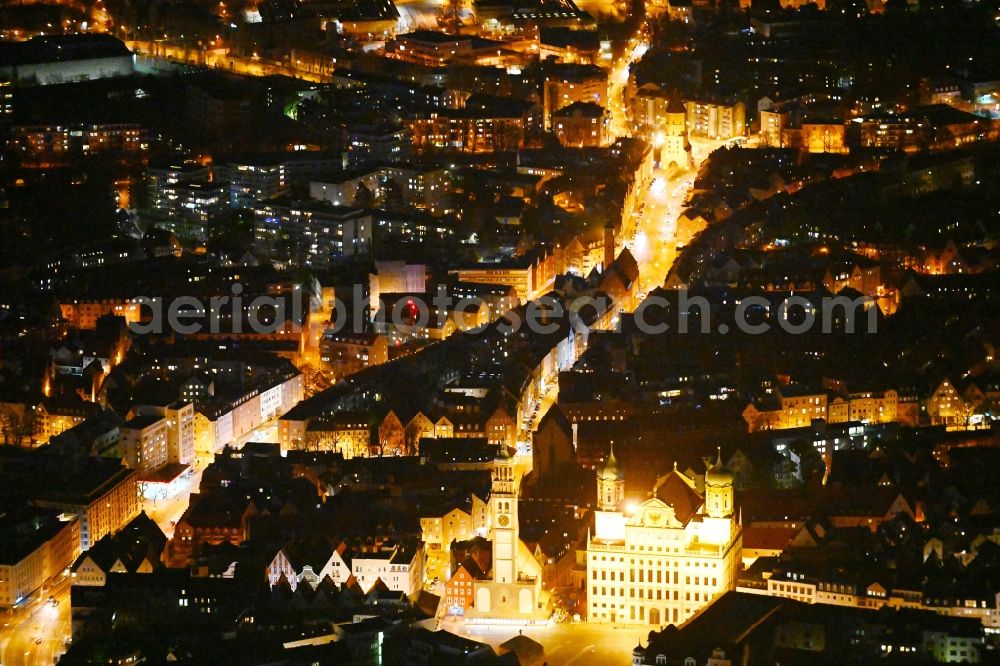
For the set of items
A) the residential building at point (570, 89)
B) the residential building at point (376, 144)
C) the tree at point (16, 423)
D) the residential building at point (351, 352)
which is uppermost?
the residential building at point (570, 89)

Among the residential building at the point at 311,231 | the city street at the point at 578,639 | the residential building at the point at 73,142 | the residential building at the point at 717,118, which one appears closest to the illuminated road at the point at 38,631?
the city street at the point at 578,639

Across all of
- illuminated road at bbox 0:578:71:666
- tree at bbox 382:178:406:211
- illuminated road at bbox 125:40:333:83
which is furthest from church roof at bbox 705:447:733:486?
illuminated road at bbox 125:40:333:83

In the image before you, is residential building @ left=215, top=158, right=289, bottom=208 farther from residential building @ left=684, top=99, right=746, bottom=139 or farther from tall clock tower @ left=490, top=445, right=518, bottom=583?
tall clock tower @ left=490, top=445, right=518, bottom=583

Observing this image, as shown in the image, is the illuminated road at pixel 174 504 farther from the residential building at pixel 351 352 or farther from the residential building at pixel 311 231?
the residential building at pixel 311 231

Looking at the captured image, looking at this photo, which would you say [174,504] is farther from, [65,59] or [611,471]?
[65,59]

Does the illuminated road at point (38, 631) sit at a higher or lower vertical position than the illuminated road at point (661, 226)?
lower
